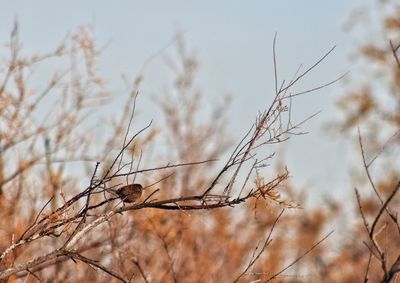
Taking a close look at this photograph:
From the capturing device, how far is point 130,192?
14.1 ft

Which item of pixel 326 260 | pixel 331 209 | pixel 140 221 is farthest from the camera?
pixel 331 209

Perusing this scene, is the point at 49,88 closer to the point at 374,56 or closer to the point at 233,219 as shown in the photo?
the point at 233,219

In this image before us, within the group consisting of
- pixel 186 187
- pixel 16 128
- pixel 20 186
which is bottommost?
Answer: pixel 20 186

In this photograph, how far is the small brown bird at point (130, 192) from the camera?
4301 mm

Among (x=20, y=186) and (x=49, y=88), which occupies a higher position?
(x=49, y=88)

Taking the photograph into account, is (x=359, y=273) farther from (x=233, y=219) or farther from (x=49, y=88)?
(x=49, y=88)

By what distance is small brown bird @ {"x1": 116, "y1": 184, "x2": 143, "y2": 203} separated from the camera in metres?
4.30

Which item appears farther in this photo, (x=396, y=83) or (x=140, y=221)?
(x=396, y=83)

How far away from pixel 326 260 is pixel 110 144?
1714cm

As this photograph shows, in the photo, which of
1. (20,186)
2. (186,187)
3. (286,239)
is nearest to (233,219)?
(186,187)

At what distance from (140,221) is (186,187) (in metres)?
7.09

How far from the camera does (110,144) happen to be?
11.2 meters

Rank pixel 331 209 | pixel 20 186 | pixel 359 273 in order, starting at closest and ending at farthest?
pixel 20 186 → pixel 359 273 → pixel 331 209

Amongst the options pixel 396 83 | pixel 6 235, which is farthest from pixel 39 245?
pixel 396 83
